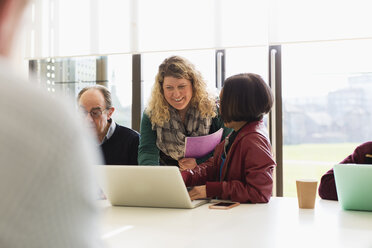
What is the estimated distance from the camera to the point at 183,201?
1.57 meters

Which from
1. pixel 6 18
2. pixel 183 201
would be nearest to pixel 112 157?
pixel 183 201

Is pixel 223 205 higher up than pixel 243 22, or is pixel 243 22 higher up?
pixel 243 22

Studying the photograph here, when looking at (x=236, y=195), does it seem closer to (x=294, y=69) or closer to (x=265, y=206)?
(x=265, y=206)

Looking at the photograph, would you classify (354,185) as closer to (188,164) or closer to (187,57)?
(188,164)

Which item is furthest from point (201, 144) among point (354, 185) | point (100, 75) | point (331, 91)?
point (100, 75)

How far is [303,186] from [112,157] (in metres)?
1.33

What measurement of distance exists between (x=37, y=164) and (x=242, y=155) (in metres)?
1.50

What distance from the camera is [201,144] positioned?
2.08m

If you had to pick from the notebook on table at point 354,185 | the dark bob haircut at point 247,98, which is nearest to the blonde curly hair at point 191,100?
the dark bob haircut at point 247,98

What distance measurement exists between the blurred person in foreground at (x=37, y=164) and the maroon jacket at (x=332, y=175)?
1.62m

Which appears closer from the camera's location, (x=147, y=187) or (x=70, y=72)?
(x=147, y=187)

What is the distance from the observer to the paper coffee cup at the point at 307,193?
5.10ft

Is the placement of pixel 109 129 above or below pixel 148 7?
below

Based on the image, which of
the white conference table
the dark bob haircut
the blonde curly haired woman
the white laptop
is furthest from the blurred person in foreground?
the blonde curly haired woman
